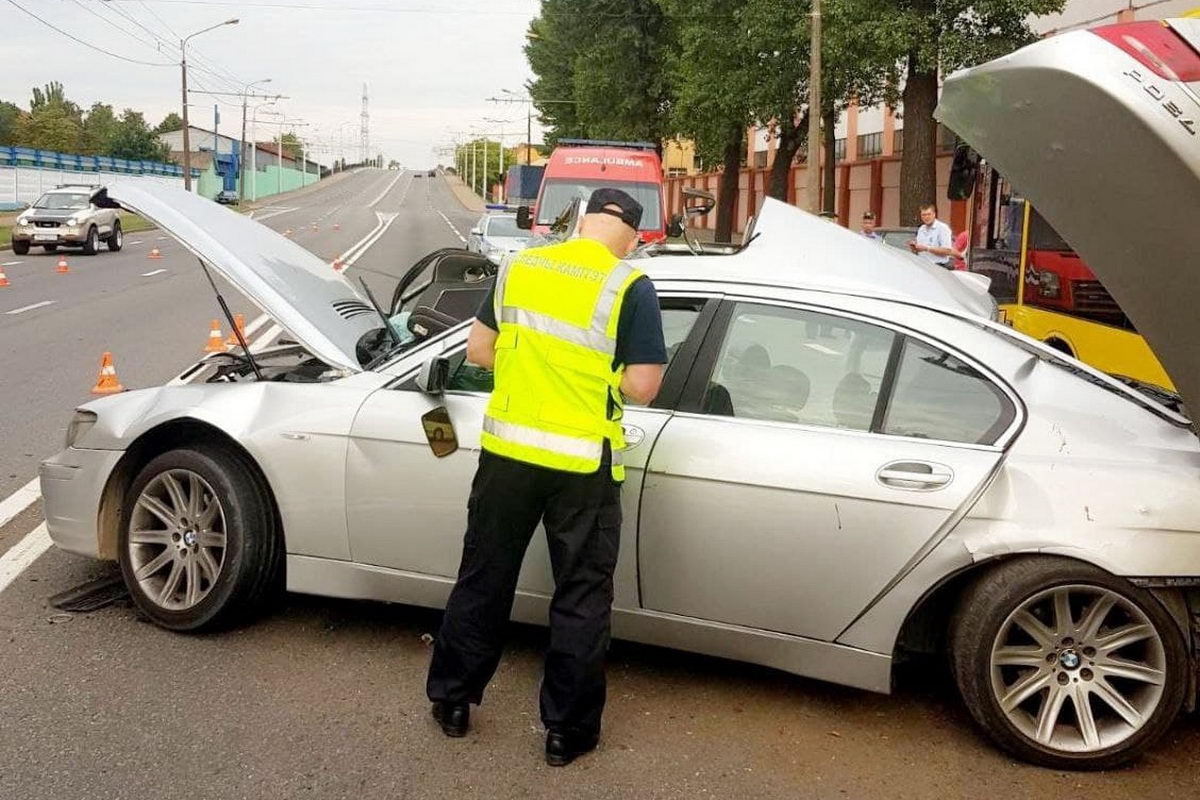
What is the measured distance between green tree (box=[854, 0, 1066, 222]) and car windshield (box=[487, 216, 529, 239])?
24.8 ft

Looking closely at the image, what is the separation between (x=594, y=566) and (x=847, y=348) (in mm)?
1114

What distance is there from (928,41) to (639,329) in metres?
20.2

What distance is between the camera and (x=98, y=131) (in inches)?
4151

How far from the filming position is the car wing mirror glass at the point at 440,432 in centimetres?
396

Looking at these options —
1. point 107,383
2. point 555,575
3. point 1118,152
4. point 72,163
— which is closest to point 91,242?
point 107,383

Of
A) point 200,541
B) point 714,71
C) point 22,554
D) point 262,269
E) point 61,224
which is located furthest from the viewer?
point 714,71

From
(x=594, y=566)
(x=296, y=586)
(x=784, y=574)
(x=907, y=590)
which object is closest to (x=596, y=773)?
(x=594, y=566)

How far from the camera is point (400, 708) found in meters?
3.82

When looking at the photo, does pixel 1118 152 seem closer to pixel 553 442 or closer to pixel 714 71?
pixel 553 442

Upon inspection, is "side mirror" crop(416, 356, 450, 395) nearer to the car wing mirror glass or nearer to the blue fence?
the car wing mirror glass

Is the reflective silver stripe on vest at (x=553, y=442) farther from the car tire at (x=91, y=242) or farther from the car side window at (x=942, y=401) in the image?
the car tire at (x=91, y=242)

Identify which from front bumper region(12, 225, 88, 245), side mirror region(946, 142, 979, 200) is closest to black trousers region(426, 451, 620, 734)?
side mirror region(946, 142, 979, 200)

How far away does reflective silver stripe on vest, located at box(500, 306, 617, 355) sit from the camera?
11.1ft

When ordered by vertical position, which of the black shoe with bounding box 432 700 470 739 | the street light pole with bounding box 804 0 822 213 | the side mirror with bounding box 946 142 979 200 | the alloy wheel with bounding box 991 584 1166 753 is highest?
the street light pole with bounding box 804 0 822 213
